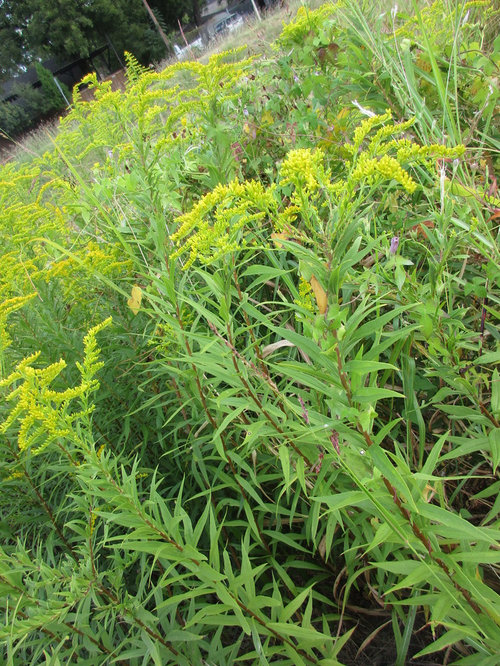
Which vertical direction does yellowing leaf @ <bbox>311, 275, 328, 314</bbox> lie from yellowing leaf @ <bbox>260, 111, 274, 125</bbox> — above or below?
below

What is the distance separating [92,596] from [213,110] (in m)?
1.80

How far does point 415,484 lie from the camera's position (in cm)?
83

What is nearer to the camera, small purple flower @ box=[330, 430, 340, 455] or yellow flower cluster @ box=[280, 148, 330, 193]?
yellow flower cluster @ box=[280, 148, 330, 193]

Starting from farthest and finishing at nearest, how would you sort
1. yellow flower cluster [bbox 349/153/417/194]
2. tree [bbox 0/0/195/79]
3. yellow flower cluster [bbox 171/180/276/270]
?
tree [bbox 0/0/195/79] < yellow flower cluster [bbox 171/180/276/270] < yellow flower cluster [bbox 349/153/417/194]

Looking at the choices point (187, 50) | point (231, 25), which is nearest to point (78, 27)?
point (231, 25)

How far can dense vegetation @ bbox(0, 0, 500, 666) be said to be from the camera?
0.86 meters

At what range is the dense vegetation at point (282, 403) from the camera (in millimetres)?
862

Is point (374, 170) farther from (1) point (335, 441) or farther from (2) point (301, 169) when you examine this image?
(1) point (335, 441)

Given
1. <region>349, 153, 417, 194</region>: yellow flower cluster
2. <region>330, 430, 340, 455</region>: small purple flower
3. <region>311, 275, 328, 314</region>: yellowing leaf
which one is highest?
<region>349, 153, 417, 194</region>: yellow flower cluster

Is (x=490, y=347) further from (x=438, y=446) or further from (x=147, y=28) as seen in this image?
(x=147, y=28)

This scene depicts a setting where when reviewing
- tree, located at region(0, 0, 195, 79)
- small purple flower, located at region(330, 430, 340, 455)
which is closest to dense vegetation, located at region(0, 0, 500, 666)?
small purple flower, located at region(330, 430, 340, 455)

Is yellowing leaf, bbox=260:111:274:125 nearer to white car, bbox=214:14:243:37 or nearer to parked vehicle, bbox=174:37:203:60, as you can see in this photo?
parked vehicle, bbox=174:37:203:60

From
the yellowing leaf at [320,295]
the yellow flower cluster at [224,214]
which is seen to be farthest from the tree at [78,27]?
the yellowing leaf at [320,295]

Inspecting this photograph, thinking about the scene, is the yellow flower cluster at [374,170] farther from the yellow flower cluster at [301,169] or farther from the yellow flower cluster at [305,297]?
the yellow flower cluster at [305,297]
